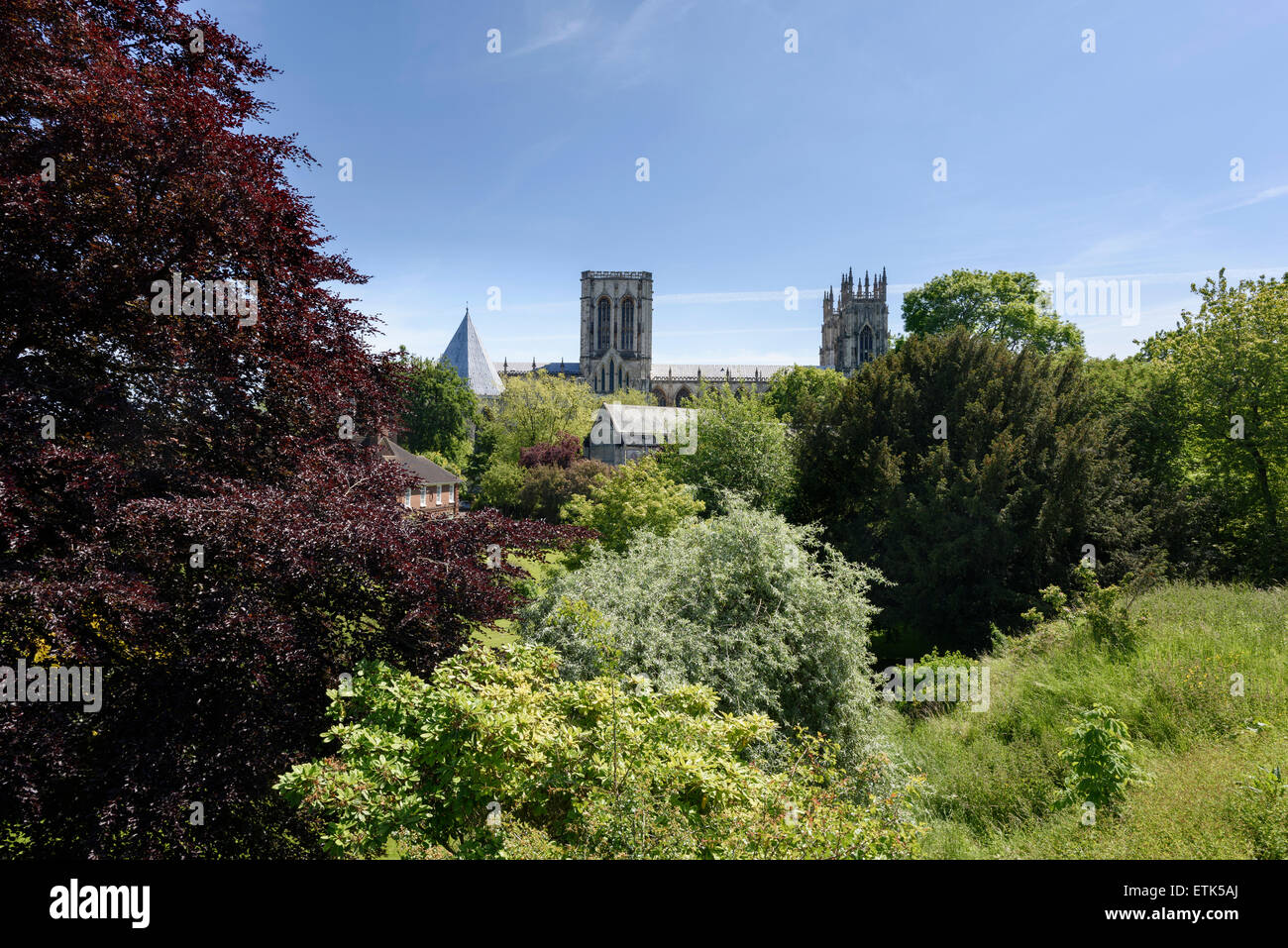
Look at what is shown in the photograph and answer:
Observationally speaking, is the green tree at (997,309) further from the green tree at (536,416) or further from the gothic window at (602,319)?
the gothic window at (602,319)

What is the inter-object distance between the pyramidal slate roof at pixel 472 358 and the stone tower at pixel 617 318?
19420mm

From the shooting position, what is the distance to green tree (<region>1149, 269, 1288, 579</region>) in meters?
17.7

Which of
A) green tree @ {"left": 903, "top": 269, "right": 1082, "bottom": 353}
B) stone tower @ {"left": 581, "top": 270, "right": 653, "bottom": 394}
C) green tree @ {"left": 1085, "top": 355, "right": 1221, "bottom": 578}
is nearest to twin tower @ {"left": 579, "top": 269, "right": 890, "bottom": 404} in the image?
stone tower @ {"left": 581, "top": 270, "right": 653, "bottom": 394}

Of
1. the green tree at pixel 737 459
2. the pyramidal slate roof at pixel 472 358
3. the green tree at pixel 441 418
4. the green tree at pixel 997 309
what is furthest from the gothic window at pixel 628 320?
the green tree at pixel 737 459

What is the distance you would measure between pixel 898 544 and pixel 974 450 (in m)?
3.85

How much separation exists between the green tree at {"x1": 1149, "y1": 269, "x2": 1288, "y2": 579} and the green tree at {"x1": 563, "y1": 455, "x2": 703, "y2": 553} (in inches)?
616

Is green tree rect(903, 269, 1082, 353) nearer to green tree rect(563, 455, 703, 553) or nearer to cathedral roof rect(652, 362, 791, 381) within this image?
green tree rect(563, 455, 703, 553)

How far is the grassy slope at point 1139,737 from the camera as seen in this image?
21.8 ft

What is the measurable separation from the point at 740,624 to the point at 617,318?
105738 millimetres

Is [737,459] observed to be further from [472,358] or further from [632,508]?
[472,358]

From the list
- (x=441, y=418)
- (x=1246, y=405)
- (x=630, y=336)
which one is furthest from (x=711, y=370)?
(x=1246, y=405)

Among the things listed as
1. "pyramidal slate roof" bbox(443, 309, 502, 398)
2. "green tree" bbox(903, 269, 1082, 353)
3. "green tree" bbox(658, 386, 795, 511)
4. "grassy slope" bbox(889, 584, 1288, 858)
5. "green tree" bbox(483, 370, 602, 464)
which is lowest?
"grassy slope" bbox(889, 584, 1288, 858)

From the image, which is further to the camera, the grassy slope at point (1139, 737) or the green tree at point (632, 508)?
the green tree at point (632, 508)
